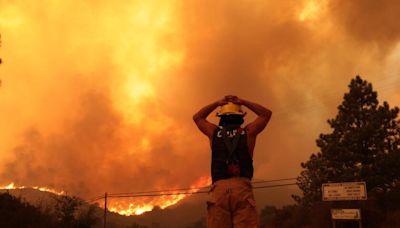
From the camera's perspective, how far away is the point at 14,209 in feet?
90.4

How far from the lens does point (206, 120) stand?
17.7 feet

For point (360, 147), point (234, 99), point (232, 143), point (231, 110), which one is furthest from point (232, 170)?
point (360, 147)

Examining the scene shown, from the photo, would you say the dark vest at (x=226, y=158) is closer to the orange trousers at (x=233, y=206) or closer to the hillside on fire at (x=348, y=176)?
the orange trousers at (x=233, y=206)

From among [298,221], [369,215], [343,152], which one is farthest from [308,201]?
[369,215]

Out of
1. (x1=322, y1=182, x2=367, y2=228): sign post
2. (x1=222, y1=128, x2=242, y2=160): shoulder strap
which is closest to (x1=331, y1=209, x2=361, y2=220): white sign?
(x1=322, y1=182, x2=367, y2=228): sign post

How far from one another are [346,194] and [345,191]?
20 centimetres

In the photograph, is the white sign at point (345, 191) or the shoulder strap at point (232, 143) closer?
the shoulder strap at point (232, 143)

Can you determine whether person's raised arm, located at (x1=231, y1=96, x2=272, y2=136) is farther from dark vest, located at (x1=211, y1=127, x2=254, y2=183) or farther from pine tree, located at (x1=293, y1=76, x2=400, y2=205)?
pine tree, located at (x1=293, y1=76, x2=400, y2=205)

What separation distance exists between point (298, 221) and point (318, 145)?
7423 millimetres

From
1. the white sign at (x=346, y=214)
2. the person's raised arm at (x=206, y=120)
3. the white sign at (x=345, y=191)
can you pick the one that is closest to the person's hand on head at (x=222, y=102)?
the person's raised arm at (x=206, y=120)

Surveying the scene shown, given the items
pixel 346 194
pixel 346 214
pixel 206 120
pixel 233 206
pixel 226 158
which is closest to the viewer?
pixel 233 206

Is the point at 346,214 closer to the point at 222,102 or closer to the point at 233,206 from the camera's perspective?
the point at 222,102

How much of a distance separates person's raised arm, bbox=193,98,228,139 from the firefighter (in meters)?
0.01

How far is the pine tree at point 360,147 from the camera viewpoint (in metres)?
34.1
